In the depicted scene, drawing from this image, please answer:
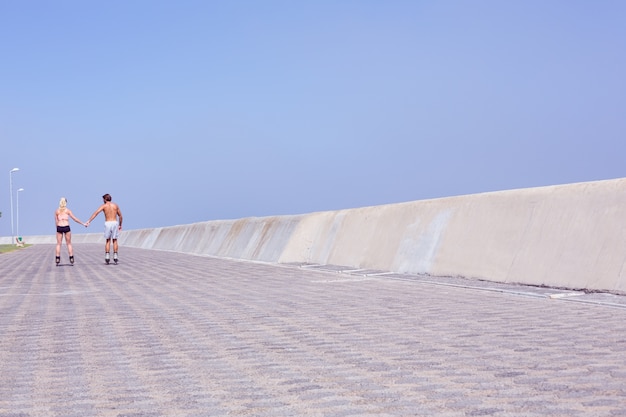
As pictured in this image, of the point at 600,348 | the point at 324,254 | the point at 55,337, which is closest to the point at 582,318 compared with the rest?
the point at 600,348

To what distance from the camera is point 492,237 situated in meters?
13.0

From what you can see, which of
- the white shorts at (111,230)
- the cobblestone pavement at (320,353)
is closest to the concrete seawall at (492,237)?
the cobblestone pavement at (320,353)

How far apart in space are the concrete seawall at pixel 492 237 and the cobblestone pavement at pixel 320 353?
51 centimetres

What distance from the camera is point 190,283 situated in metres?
15.0

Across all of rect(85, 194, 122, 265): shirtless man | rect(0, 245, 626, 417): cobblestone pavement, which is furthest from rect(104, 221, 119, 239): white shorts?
rect(0, 245, 626, 417): cobblestone pavement

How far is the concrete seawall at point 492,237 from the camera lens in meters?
10.8

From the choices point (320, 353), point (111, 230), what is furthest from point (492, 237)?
point (111, 230)

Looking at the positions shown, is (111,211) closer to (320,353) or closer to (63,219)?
(63,219)

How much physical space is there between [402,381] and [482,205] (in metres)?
8.57

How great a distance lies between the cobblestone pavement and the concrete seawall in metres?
0.51

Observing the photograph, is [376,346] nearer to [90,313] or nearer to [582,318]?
[582,318]

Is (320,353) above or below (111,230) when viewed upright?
above

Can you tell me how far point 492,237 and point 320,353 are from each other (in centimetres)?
679

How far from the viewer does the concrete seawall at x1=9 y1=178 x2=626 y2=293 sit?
10.8m
